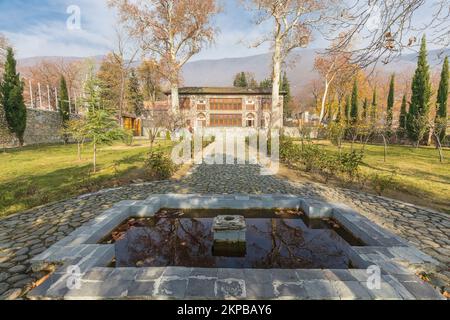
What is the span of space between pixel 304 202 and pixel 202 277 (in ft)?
10.9

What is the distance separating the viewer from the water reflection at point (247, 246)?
3.29 meters

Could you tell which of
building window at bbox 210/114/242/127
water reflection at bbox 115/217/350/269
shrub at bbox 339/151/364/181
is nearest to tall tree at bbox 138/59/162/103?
building window at bbox 210/114/242/127

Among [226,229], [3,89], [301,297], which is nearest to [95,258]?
[226,229]

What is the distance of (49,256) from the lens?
10.1 feet

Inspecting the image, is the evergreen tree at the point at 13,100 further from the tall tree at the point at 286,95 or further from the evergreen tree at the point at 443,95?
the tall tree at the point at 286,95

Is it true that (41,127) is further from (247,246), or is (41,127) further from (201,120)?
(247,246)

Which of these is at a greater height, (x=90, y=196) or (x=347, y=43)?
(x=347, y=43)

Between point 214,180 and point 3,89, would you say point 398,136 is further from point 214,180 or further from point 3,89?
point 3,89

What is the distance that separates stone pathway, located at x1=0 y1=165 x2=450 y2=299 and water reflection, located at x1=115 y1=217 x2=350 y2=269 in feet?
3.67

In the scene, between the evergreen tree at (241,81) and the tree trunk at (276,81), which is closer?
the tree trunk at (276,81)

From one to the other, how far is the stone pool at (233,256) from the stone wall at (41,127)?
67.0ft

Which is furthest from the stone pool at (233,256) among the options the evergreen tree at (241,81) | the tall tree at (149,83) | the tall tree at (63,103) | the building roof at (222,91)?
the evergreen tree at (241,81)

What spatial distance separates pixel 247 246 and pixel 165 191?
366cm

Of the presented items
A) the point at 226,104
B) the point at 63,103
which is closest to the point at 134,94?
the point at 226,104
